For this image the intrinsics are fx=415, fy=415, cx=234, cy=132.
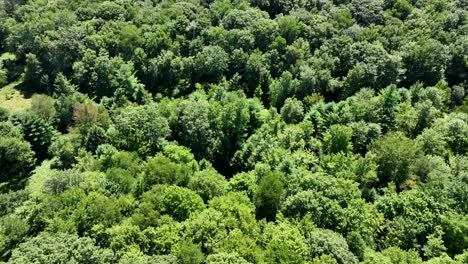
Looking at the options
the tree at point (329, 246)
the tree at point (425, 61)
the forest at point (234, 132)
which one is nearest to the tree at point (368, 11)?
the forest at point (234, 132)

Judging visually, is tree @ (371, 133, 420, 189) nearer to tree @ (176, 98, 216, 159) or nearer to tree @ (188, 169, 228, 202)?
tree @ (188, 169, 228, 202)

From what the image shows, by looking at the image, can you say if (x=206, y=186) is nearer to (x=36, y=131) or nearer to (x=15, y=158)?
(x=15, y=158)

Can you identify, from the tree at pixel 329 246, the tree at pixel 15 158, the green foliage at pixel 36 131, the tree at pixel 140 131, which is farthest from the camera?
the green foliage at pixel 36 131

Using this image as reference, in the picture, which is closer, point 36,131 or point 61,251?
point 61,251

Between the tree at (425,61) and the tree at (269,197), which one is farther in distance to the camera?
the tree at (425,61)

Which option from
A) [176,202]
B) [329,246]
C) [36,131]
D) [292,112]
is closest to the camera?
[329,246]

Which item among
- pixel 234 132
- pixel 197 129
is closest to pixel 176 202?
pixel 197 129

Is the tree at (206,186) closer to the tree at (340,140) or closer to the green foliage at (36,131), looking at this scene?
the tree at (340,140)
